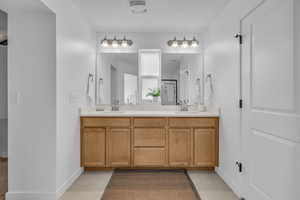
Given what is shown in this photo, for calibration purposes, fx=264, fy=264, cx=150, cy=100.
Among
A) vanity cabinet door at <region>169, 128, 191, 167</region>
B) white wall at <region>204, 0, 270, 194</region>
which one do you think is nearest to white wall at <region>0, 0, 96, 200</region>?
vanity cabinet door at <region>169, 128, 191, 167</region>

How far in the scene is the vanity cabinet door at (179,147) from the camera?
376cm

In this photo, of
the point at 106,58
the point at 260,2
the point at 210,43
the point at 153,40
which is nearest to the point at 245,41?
the point at 260,2

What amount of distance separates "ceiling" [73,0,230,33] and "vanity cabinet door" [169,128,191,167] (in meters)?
1.61

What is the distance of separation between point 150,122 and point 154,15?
149 centimetres

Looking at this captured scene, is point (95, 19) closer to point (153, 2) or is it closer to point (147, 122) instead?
point (153, 2)

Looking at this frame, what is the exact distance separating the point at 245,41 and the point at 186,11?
3.71 feet

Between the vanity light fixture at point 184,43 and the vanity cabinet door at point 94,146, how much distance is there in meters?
1.88

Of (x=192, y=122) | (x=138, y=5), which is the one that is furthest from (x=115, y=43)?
(x=192, y=122)

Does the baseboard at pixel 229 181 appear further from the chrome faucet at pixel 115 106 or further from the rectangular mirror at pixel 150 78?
the chrome faucet at pixel 115 106

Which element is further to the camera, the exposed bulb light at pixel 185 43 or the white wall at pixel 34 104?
the exposed bulb light at pixel 185 43

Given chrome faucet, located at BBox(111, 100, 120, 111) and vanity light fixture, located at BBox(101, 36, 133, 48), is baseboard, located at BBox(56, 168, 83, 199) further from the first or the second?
vanity light fixture, located at BBox(101, 36, 133, 48)

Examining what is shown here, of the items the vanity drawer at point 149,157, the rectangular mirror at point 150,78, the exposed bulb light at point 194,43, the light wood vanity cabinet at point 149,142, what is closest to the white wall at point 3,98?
the rectangular mirror at point 150,78

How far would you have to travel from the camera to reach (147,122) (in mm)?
3760

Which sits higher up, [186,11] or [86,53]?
[186,11]
